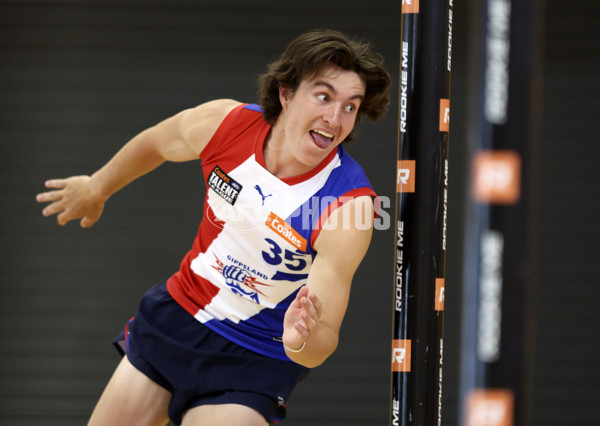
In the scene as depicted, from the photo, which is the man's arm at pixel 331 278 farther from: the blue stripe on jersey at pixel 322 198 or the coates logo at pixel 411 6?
the coates logo at pixel 411 6

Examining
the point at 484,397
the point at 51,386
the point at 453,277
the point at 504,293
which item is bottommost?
the point at 51,386

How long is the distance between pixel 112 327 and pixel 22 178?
1.30 meters

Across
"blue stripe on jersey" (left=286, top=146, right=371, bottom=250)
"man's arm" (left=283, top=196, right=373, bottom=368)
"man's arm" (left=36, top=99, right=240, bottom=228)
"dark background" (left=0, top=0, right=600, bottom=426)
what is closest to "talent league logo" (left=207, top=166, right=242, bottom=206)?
"man's arm" (left=36, top=99, right=240, bottom=228)

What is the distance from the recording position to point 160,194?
514cm

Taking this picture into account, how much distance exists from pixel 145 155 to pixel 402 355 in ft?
5.21

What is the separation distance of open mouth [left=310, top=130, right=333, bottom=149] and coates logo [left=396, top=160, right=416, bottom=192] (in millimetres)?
542

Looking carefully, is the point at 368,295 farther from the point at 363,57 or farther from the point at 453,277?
the point at 363,57

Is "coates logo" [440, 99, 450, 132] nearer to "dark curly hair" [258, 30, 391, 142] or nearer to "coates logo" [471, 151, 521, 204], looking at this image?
"dark curly hair" [258, 30, 391, 142]

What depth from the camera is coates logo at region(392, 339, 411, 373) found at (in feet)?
6.51

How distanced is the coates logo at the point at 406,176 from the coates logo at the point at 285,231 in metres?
0.57

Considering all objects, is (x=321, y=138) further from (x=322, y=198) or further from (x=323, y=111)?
(x=322, y=198)

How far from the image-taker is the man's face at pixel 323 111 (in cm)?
247

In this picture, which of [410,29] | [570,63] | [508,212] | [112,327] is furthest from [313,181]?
[570,63]

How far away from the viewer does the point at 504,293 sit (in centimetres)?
86
